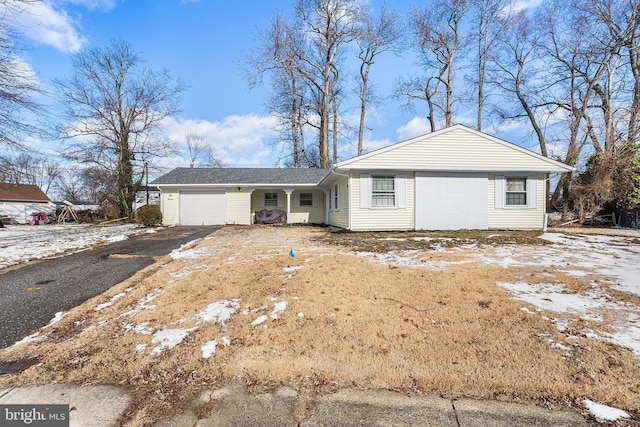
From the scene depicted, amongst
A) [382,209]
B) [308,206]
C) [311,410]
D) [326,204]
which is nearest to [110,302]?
[311,410]

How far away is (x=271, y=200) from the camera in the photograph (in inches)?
700

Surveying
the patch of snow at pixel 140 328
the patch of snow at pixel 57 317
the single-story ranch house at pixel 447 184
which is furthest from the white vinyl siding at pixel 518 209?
the patch of snow at pixel 57 317

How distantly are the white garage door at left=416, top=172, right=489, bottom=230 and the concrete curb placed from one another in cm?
985

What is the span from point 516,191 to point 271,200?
12.2 meters

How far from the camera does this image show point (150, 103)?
23.3 m

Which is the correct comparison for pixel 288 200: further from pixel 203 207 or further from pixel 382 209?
pixel 382 209

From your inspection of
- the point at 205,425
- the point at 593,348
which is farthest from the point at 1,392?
the point at 593,348

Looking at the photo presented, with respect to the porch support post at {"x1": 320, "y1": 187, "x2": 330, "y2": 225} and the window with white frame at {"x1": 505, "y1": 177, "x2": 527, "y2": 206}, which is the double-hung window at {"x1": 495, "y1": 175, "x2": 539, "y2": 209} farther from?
the porch support post at {"x1": 320, "y1": 187, "x2": 330, "y2": 225}

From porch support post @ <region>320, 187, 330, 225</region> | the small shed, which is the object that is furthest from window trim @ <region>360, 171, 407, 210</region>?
the small shed

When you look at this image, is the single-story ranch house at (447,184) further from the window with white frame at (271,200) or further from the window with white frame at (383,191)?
the window with white frame at (271,200)

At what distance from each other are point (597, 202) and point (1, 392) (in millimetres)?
20292

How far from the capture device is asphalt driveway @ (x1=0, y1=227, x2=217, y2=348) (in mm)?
3801

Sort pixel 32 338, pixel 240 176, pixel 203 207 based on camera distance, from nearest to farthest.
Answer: pixel 32 338, pixel 203 207, pixel 240 176

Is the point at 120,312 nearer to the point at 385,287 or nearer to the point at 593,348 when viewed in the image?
the point at 385,287
